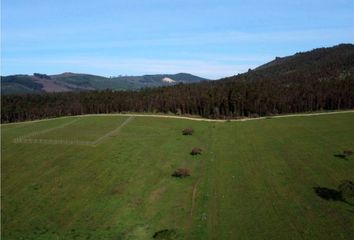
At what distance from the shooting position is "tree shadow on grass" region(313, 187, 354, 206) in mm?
66562

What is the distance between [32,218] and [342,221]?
161ft

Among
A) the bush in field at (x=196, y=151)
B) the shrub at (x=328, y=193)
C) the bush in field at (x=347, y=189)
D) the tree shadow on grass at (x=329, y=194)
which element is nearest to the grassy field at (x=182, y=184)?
the tree shadow on grass at (x=329, y=194)

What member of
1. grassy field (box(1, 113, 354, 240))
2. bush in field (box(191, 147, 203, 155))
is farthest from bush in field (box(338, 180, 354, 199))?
bush in field (box(191, 147, 203, 155))

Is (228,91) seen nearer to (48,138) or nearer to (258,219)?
(48,138)

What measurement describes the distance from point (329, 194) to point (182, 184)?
2662 cm

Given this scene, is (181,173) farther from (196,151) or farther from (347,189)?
(347,189)

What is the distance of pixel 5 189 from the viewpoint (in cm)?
8662

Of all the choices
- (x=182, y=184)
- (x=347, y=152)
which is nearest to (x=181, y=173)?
(x=182, y=184)

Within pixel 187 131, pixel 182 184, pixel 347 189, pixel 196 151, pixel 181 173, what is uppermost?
pixel 187 131

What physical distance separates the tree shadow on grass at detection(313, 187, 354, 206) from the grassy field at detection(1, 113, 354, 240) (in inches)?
36.6

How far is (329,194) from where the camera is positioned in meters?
69.1

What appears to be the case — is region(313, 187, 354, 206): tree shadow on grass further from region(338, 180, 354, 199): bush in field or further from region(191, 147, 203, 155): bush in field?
region(191, 147, 203, 155): bush in field

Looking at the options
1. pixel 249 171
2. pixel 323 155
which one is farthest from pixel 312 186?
pixel 323 155

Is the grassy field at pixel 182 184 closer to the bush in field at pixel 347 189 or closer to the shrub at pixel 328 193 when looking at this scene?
the shrub at pixel 328 193
